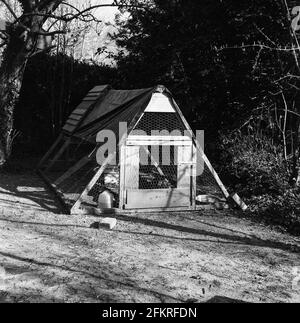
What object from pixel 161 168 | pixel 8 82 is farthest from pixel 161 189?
pixel 8 82

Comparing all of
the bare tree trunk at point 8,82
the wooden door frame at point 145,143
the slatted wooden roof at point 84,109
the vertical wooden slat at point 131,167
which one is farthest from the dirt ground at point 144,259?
the bare tree trunk at point 8,82

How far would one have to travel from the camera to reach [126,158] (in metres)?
6.72

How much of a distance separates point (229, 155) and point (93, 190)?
9.93 feet

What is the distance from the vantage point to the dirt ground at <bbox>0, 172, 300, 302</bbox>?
3.86 m

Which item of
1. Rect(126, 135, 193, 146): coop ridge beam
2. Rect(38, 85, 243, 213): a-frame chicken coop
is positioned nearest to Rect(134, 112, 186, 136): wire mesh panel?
Rect(38, 85, 243, 213): a-frame chicken coop

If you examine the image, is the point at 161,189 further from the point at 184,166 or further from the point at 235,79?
the point at 235,79

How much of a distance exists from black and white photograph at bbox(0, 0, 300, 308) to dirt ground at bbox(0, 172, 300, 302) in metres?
0.02

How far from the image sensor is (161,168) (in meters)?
8.88

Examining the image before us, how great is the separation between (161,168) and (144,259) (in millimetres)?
4250

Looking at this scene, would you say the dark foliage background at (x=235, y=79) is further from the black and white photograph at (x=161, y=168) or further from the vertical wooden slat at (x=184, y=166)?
the vertical wooden slat at (x=184, y=166)

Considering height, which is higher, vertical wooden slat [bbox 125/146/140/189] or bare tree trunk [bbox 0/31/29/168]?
bare tree trunk [bbox 0/31/29/168]

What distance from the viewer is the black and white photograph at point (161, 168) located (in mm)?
4156

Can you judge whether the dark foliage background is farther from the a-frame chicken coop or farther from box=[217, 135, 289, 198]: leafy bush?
the a-frame chicken coop
